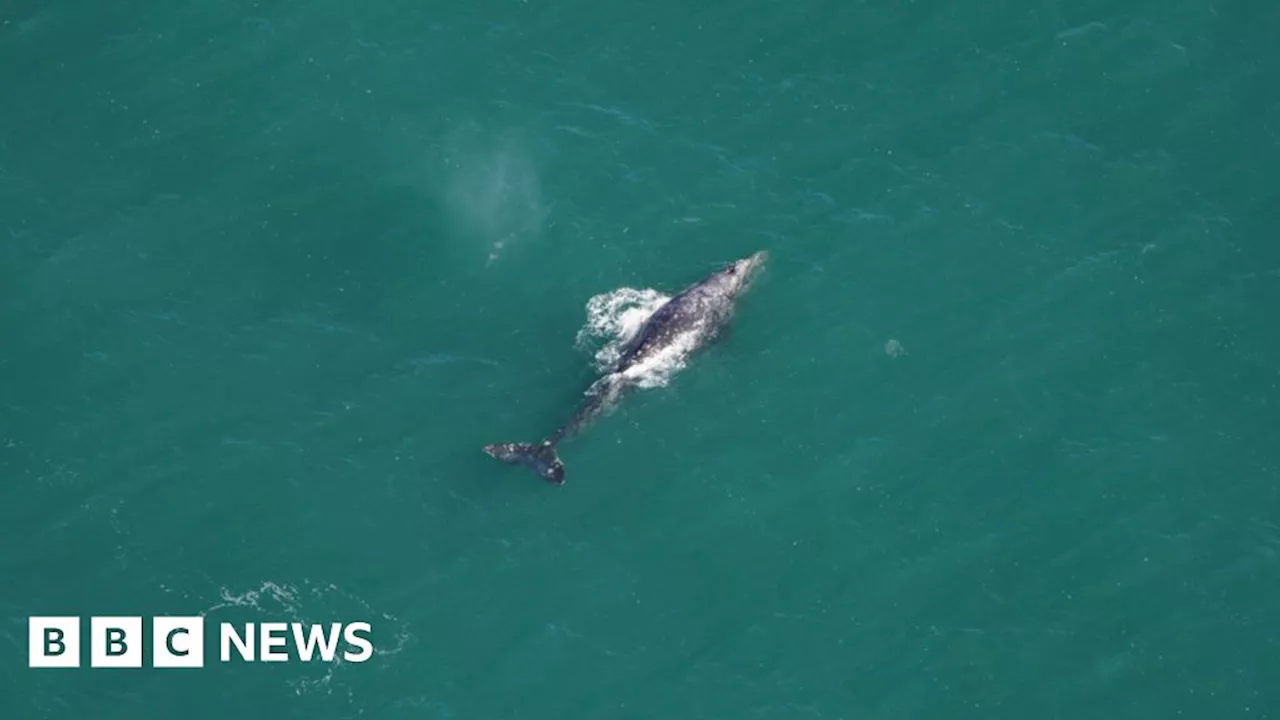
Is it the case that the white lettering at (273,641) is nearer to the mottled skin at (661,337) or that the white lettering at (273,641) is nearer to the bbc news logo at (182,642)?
the bbc news logo at (182,642)

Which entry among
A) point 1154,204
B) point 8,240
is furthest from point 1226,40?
point 8,240

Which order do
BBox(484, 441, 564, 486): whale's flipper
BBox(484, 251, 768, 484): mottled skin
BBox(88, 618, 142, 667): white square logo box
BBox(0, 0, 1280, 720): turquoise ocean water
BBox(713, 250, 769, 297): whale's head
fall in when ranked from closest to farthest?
BBox(0, 0, 1280, 720): turquoise ocean water
BBox(88, 618, 142, 667): white square logo box
BBox(484, 441, 564, 486): whale's flipper
BBox(484, 251, 768, 484): mottled skin
BBox(713, 250, 769, 297): whale's head

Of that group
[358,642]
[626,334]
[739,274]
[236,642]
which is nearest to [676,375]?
[626,334]

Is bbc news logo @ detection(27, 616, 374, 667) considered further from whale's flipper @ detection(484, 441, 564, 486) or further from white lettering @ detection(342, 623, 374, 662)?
whale's flipper @ detection(484, 441, 564, 486)


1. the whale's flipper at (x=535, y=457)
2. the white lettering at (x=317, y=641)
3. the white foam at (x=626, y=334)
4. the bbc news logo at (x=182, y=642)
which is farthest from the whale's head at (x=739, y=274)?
the white lettering at (x=317, y=641)

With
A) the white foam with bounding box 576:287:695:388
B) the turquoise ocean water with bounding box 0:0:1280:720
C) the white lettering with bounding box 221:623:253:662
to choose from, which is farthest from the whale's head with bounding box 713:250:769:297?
the white lettering with bounding box 221:623:253:662

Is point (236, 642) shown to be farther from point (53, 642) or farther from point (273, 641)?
point (53, 642)

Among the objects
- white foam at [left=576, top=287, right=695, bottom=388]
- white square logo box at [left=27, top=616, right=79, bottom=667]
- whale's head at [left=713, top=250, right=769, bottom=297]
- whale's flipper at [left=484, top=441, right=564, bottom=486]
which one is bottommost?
white square logo box at [left=27, top=616, right=79, bottom=667]
